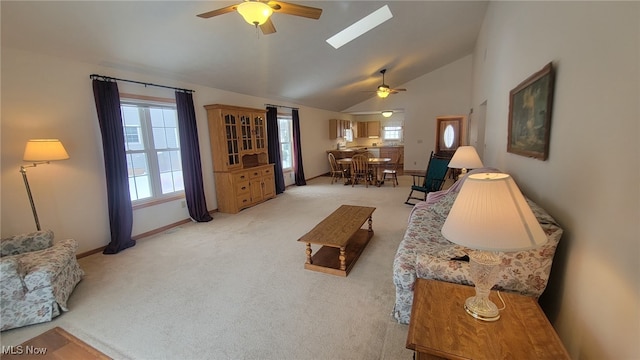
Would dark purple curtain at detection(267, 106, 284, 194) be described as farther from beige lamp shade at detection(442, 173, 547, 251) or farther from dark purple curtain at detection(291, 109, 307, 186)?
beige lamp shade at detection(442, 173, 547, 251)

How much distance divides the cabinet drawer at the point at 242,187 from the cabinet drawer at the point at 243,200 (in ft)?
0.23

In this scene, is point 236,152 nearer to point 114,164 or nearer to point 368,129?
point 114,164

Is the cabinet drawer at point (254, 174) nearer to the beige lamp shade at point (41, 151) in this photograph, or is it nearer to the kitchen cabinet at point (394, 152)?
the beige lamp shade at point (41, 151)

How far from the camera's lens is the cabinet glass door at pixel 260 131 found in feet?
18.8

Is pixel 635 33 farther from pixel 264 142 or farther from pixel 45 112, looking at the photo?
pixel 264 142

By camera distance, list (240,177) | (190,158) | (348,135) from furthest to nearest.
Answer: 1. (348,135)
2. (240,177)
3. (190,158)

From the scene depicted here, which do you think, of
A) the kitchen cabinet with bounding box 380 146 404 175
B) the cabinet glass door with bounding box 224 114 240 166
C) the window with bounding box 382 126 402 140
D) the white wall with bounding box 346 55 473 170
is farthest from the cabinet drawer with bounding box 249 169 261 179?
the window with bounding box 382 126 402 140

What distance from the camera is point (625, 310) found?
1056 millimetres

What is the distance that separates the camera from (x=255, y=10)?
6.72 feet

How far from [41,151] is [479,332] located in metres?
3.89

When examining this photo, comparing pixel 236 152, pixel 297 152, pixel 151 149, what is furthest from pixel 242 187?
pixel 297 152

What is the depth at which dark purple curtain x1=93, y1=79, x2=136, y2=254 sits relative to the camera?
11.0 feet

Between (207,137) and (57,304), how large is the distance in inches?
129

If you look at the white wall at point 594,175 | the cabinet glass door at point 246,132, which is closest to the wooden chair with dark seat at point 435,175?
the white wall at point 594,175
